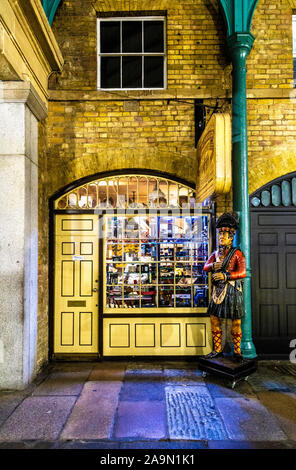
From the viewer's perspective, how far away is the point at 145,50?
20.8ft

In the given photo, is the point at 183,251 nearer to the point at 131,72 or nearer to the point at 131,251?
the point at 131,251

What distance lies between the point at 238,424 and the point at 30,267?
12.0 feet

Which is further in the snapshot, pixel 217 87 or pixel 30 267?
pixel 217 87

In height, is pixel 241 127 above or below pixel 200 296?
above

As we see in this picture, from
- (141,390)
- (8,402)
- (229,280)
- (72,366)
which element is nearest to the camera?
(8,402)

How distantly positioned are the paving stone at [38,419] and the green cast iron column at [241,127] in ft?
10.4

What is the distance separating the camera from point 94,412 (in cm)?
404

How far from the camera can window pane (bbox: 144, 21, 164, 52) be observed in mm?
6309

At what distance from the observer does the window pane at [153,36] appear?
6309 mm

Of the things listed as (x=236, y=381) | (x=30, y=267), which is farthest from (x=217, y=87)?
(x=236, y=381)

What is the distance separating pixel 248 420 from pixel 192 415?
2.18 feet

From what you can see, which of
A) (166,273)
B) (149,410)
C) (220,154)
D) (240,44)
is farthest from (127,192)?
(149,410)

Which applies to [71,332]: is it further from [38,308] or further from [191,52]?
[191,52]
